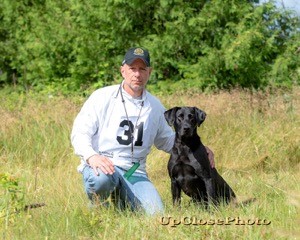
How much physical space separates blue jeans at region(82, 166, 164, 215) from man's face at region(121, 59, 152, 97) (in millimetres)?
658

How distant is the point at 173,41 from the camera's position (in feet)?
44.8

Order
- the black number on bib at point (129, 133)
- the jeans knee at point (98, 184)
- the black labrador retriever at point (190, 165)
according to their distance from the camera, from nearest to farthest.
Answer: the jeans knee at point (98, 184), the black number on bib at point (129, 133), the black labrador retriever at point (190, 165)

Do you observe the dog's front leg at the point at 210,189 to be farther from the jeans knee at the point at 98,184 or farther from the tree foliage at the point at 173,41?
the tree foliage at the point at 173,41

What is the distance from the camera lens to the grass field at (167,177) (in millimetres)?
4293

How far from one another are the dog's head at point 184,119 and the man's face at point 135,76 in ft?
1.32

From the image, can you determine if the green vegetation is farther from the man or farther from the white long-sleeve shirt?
the white long-sleeve shirt

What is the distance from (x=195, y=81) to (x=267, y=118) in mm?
4713

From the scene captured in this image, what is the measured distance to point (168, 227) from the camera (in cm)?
424

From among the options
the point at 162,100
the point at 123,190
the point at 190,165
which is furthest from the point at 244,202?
the point at 162,100

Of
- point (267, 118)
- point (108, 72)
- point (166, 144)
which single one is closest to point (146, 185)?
point (166, 144)

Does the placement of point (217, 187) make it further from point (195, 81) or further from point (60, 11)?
point (60, 11)

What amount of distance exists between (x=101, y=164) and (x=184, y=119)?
1.13 metres

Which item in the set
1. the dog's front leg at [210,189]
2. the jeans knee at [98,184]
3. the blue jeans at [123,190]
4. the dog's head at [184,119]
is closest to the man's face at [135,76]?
the dog's head at [184,119]

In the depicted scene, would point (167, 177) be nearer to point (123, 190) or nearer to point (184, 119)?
point (184, 119)
